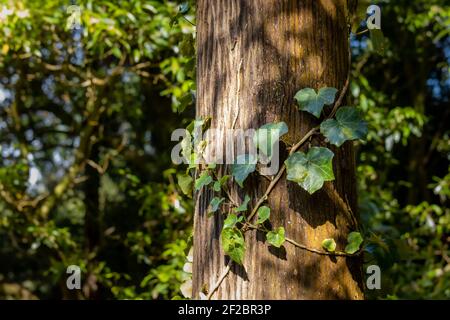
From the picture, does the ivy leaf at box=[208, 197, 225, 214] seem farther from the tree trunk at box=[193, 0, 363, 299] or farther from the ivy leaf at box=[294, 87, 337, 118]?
the ivy leaf at box=[294, 87, 337, 118]

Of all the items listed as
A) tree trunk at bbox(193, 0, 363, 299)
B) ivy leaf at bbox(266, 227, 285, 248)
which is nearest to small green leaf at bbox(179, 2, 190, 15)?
tree trunk at bbox(193, 0, 363, 299)

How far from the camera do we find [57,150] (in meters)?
6.37

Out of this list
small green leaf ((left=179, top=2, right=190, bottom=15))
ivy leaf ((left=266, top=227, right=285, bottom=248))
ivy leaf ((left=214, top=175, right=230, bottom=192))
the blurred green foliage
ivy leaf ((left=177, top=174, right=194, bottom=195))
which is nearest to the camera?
ivy leaf ((left=266, top=227, right=285, bottom=248))

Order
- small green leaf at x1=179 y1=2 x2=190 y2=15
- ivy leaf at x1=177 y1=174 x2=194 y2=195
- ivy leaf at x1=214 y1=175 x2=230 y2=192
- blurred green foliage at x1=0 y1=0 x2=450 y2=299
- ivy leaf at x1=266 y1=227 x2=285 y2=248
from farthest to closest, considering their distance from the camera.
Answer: blurred green foliage at x1=0 y1=0 x2=450 y2=299
small green leaf at x1=179 y1=2 x2=190 y2=15
ivy leaf at x1=177 y1=174 x2=194 y2=195
ivy leaf at x1=214 y1=175 x2=230 y2=192
ivy leaf at x1=266 y1=227 x2=285 y2=248

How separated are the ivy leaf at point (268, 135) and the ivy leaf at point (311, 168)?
0.06 m

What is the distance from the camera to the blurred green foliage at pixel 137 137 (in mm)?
4055

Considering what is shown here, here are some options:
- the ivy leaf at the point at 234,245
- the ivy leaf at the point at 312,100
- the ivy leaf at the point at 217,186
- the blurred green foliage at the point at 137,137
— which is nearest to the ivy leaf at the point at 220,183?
the ivy leaf at the point at 217,186

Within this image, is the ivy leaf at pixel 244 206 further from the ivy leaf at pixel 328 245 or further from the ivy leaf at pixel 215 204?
the ivy leaf at pixel 328 245

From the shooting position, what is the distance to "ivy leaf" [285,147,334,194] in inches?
55.6

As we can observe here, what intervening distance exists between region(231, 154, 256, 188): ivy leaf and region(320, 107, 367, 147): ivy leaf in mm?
200

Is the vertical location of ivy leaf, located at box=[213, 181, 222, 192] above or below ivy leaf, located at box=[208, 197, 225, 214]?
above

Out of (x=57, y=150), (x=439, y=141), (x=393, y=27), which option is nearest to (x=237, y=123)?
(x=393, y=27)

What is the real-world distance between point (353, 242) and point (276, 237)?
22 cm
